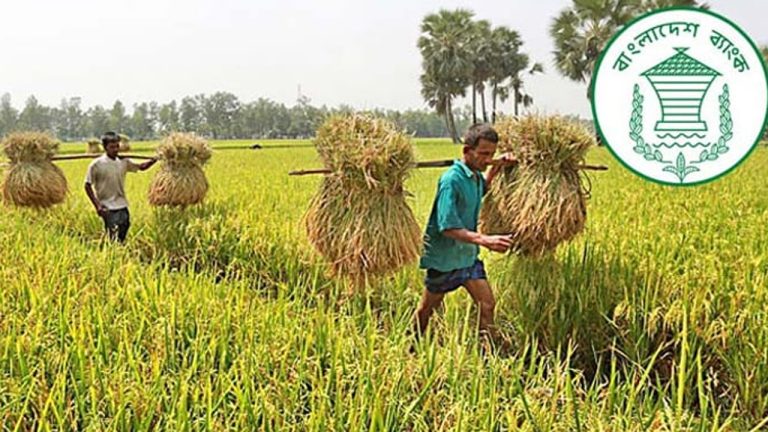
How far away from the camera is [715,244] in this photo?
376 centimetres

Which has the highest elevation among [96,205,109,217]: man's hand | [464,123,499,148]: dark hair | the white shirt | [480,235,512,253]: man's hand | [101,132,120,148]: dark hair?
[101,132,120,148]: dark hair

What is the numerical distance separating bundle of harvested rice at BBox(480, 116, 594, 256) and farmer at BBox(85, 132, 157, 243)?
3.87 metres

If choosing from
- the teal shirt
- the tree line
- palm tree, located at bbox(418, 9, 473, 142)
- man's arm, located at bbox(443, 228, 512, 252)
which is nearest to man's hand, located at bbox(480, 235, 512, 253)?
man's arm, located at bbox(443, 228, 512, 252)

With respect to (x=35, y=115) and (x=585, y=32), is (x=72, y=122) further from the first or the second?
(x=585, y=32)

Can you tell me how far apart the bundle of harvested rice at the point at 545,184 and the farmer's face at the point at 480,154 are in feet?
0.94

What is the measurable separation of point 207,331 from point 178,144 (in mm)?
3883

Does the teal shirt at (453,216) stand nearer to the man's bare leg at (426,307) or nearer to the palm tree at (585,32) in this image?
the man's bare leg at (426,307)

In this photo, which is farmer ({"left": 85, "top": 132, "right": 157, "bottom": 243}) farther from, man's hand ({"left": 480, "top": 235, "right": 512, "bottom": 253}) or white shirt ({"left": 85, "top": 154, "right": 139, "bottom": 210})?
man's hand ({"left": 480, "top": 235, "right": 512, "bottom": 253})

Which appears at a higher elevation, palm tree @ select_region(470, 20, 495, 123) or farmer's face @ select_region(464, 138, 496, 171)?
palm tree @ select_region(470, 20, 495, 123)

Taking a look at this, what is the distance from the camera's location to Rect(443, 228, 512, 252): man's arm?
290cm

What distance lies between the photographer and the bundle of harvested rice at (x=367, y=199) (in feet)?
11.0

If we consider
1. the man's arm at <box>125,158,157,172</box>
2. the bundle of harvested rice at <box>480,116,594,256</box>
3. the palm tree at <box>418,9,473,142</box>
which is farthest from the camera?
the palm tree at <box>418,9,473,142</box>

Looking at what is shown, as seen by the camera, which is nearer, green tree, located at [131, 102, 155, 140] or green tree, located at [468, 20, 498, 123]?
green tree, located at [468, 20, 498, 123]

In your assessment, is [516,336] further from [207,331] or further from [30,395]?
[30,395]
